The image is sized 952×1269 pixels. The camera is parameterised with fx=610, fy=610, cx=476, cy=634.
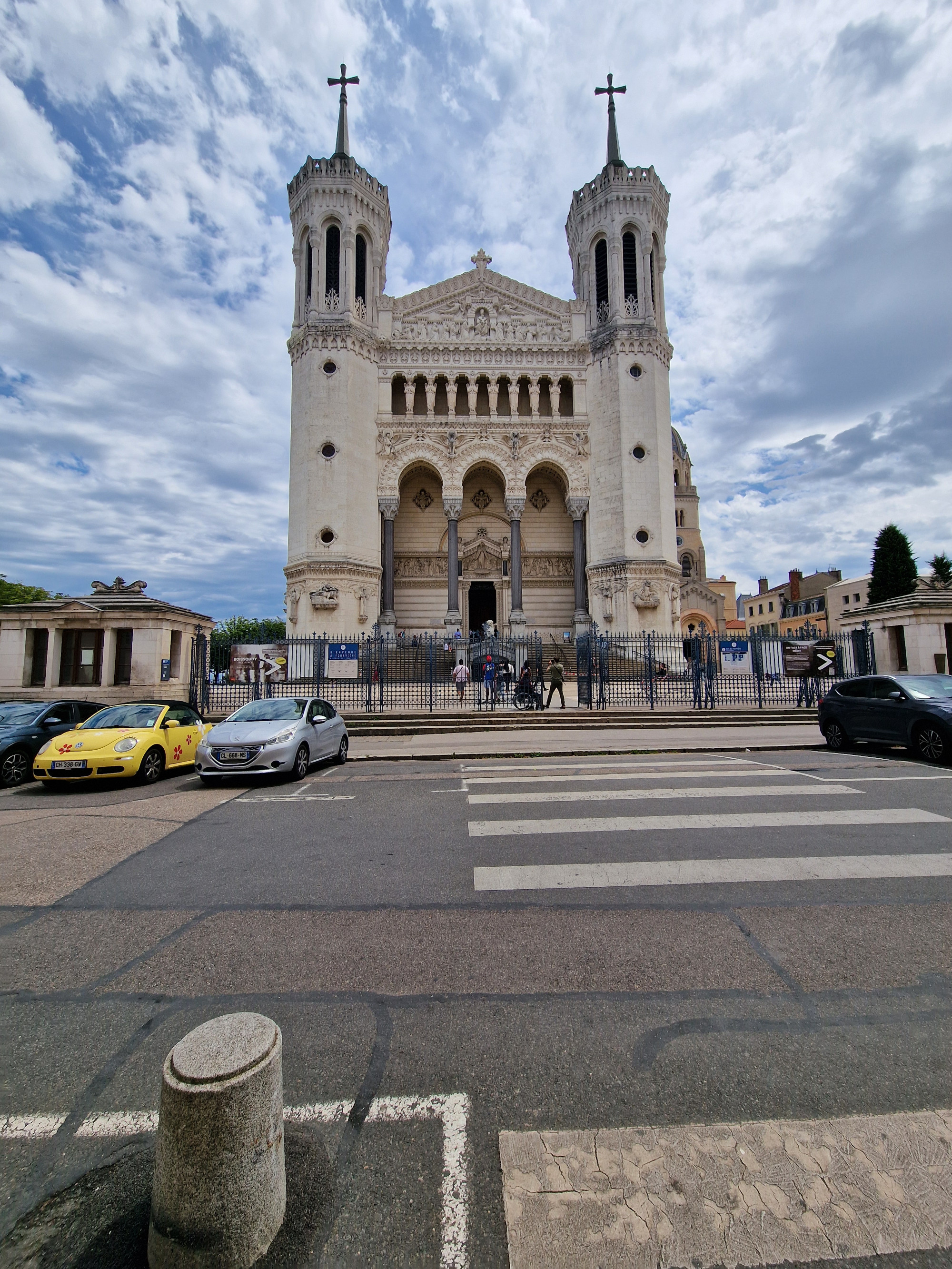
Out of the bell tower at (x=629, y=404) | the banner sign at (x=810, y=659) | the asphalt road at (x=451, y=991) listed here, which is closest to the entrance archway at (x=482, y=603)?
the bell tower at (x=629, y=404)

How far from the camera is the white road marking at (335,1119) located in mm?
2049

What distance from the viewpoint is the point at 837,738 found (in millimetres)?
11750

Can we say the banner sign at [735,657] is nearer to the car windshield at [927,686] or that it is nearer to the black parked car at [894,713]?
the black parked car at [894,713]

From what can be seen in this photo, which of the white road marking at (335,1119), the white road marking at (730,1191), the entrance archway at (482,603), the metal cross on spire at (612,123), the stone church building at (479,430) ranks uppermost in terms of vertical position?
the metal cross on spire at (612,123)

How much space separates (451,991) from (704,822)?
3856 millimetres

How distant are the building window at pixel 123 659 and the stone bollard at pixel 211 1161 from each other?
1781 centimetres

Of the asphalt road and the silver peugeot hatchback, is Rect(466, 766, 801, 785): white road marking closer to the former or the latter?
the asphalt road

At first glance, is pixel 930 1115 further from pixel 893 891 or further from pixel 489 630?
pixel 489 630

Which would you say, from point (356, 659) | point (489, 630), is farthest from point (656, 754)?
point (489, 630)

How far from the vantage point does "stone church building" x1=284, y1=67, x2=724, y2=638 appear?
31.1 meters

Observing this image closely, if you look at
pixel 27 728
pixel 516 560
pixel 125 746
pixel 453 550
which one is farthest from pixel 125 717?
pixel 516 560

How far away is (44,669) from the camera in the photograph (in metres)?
17.3

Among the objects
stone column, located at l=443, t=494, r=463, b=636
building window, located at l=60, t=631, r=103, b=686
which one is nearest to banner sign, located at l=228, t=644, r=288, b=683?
building window, located at l=60, t=631, r=103, b=686

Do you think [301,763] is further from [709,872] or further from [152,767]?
[709,872]
